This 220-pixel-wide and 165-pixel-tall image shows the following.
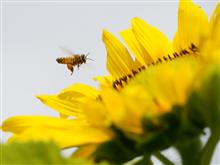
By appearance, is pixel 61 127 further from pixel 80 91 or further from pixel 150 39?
pixel 150 39

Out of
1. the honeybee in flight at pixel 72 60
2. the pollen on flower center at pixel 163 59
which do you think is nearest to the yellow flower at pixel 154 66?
the pollen on flower center at pixel 163 59

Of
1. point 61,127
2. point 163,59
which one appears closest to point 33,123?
point 61,127

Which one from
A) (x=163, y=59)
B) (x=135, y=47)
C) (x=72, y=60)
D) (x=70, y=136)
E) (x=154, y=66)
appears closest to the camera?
(x=70, y=136)

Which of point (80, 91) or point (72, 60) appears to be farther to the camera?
point (72, 60)

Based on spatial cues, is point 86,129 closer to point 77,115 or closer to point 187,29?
point 77,115

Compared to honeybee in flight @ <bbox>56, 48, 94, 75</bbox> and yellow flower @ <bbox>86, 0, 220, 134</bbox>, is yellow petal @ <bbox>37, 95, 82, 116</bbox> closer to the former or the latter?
yellow flower @ <bbox>86, 0, 220, 134</bbox>

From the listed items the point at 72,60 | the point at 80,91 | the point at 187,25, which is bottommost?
the point at 72,60

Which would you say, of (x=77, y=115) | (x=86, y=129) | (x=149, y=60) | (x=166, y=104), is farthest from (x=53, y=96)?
(x=166, y=104)

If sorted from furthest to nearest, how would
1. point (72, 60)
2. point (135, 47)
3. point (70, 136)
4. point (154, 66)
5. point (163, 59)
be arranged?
point (72, 60) < point (135, 47) < point (163, 59) < point (154, 66) < point (70, 136)

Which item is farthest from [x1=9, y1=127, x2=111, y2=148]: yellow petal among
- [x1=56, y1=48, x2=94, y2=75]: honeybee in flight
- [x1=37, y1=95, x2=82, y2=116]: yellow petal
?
[x1=56, y1=48, x2=94, y2=75]: honeybee in flight
